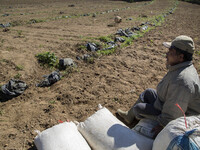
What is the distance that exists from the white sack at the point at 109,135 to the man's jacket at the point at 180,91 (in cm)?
35

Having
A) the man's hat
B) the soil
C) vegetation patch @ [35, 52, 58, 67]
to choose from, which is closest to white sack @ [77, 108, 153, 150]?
the soil

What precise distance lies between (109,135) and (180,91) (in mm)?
909

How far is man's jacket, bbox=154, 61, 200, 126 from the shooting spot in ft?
5.50

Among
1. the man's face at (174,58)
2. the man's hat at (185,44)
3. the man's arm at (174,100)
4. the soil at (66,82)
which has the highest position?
the man's hat at (185,44)

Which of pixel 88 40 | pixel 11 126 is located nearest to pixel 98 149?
pixel 11 126

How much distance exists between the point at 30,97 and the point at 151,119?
93.6 inches

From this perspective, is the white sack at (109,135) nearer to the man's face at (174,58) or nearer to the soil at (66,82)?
the soil at (66,82)

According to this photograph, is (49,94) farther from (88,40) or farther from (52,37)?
(52,37)

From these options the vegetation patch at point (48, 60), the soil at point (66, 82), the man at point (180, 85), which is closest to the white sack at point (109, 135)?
the man at point (180, 85)

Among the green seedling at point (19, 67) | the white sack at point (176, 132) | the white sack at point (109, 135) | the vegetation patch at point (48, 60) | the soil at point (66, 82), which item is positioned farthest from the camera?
the vegetation patch at point (48, 60)

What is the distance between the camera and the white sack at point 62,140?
176cm

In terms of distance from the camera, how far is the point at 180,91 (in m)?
1.68

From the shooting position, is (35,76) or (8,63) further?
(8,63)

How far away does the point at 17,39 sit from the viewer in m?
5.99
